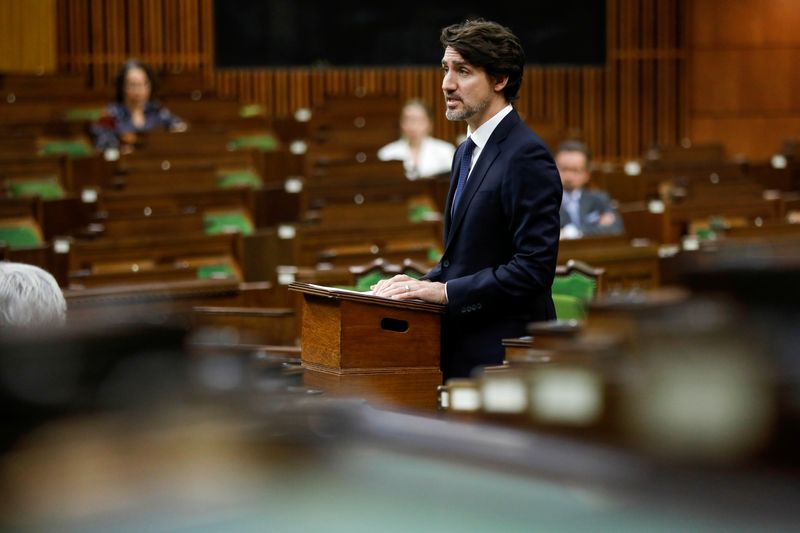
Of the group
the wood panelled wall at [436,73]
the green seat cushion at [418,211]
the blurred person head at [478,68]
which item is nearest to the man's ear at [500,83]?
the blurred person head at [478,68]

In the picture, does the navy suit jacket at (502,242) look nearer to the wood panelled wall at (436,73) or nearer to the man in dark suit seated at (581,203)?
the man in dark suit seated at (581,203)

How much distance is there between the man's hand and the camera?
1771mm

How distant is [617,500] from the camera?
0.50 m

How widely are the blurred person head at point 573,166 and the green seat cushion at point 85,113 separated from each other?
2.57 meters

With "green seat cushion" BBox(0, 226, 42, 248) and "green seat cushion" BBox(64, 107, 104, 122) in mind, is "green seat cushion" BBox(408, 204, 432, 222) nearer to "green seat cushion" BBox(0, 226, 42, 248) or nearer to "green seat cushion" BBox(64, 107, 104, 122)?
"green seat cushion" BBox(0, 226, 42, 248)

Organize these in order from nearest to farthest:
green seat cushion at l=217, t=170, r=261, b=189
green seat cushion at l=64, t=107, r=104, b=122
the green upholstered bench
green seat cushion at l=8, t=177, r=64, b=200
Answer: green seat cushion at l=8, t=177, r=64, b=200 < green seat cushion at l=217, t=170, r=261, b=189 < the green upholstered bench < green seat cushion at l=64, t=107, r=104, b=122

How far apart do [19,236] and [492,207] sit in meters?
2.61

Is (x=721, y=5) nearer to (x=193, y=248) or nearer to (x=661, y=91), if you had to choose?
(x=661, y=91)

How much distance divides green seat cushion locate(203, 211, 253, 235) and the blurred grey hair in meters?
2.84

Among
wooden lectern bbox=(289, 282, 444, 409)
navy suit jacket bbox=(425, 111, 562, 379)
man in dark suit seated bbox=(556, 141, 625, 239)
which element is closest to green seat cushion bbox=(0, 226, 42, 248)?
man in dark suit seated bbox=(556, 141, 625, 239)

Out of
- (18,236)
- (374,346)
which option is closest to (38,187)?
(18,236)

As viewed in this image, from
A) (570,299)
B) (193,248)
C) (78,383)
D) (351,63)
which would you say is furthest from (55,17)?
(78,383)

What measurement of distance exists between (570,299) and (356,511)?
200 cm

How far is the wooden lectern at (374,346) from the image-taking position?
69.9 inches
